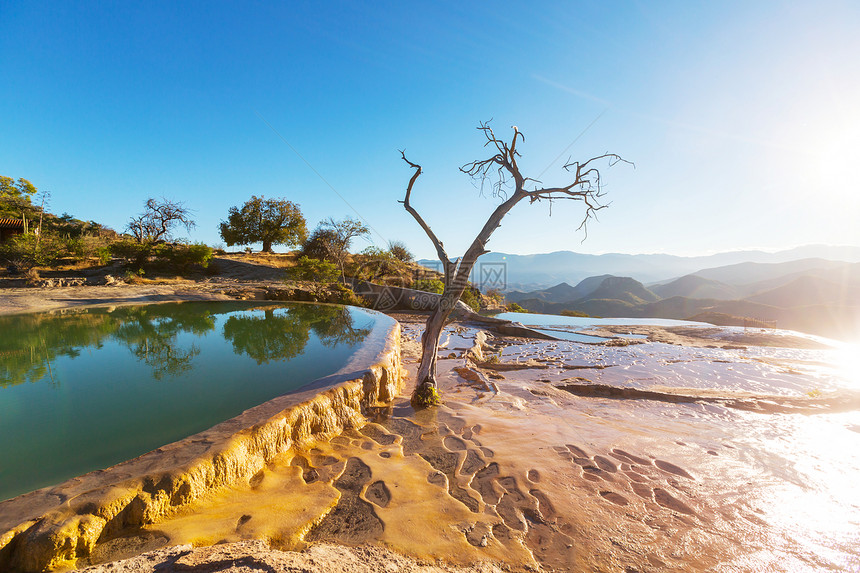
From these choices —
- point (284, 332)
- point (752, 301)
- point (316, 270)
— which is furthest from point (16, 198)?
point (752, 301)

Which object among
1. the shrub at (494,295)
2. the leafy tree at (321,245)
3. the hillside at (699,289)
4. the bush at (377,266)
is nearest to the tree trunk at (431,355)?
the bush at (377,266)

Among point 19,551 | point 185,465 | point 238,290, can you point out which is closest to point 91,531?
point 19,551

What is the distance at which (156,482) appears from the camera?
196 centimetres

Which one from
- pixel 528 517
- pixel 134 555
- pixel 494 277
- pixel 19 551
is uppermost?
pixel 494 277

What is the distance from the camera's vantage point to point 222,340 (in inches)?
280

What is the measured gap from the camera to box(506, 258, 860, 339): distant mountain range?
15.3m

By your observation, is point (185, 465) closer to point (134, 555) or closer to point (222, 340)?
point (134, 555)

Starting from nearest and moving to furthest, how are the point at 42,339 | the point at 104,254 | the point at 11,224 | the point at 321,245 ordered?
the point at 42,339, the point at 104,254, the point at 11,224, the point at 321,245

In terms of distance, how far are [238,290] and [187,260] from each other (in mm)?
10507

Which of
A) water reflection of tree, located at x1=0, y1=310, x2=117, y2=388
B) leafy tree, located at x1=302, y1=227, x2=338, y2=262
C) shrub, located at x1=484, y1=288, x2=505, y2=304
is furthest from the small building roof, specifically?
shrub, located at x1=484, y1=288, x2=505, y2=304

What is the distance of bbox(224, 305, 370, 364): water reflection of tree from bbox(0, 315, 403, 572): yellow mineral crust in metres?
2.77

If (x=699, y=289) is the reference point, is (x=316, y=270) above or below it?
below

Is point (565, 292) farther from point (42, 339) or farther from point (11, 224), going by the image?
point (11, 224)

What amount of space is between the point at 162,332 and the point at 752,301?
41179 mm
